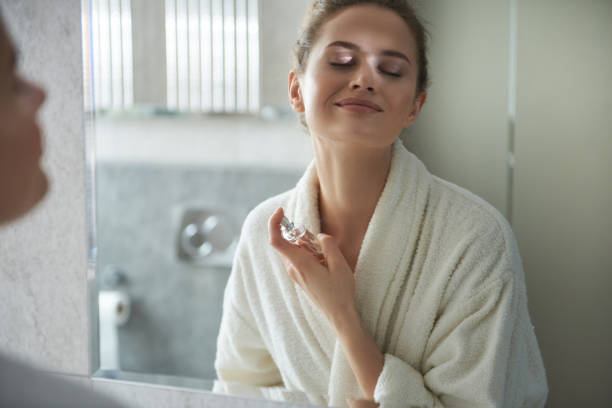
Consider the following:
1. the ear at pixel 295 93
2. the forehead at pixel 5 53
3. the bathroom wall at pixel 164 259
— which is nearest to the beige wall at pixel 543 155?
the ear at pixel 295 93

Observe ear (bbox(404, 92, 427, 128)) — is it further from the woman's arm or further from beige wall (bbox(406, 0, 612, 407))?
the woman's arm

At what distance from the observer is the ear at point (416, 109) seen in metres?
0.67

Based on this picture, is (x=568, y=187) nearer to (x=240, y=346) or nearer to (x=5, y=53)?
(x=240, y=346)

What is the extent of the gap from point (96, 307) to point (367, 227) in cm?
43

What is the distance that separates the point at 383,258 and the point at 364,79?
22cm

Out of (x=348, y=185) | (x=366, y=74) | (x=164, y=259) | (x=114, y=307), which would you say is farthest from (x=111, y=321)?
(x=366, y=74)

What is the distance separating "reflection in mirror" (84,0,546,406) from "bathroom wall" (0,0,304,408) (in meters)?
0.03

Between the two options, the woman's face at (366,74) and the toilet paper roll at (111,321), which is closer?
the woman's face at (366,74)

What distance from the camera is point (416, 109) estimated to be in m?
0.67

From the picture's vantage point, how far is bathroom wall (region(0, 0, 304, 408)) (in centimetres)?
79

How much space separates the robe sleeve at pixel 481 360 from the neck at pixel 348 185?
0.16 m

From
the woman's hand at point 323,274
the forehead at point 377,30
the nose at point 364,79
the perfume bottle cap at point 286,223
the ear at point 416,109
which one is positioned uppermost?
the forehead at point 377,30

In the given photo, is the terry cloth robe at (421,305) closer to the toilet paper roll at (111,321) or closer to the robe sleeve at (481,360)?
the robe sleeve at (481,360)

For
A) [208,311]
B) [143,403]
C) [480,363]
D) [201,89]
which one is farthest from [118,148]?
[480,363]
